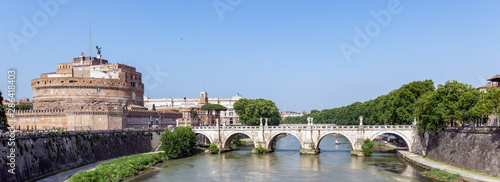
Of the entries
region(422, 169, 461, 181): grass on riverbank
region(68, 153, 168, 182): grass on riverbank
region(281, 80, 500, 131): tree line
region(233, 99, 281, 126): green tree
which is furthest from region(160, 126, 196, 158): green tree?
region(422, 169, 461, 181): grass on riverbank

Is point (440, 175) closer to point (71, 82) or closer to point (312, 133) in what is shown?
point (312, 133)

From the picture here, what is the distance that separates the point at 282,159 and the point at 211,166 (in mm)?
10799

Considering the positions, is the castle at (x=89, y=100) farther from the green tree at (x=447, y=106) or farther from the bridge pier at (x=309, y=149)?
the green tree at (x=447, y=106)

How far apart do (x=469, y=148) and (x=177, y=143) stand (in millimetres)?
36183

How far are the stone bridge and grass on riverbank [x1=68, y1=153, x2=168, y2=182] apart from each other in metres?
16.1

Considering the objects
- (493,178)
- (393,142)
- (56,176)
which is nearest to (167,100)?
(393,142)

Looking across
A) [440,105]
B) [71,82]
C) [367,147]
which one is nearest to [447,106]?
[440,105]

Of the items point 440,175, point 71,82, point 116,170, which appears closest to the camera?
point 440,175

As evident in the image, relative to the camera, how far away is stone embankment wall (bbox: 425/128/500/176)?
3356 centimetres

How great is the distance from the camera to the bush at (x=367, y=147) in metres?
55.3

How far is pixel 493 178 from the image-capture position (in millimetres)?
31594

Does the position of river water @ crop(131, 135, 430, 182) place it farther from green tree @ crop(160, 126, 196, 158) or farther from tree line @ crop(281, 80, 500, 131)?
tree line @ crop(281, 80, 500, 131)

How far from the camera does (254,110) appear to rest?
91.8 m

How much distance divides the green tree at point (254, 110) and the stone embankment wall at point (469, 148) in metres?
48.0
